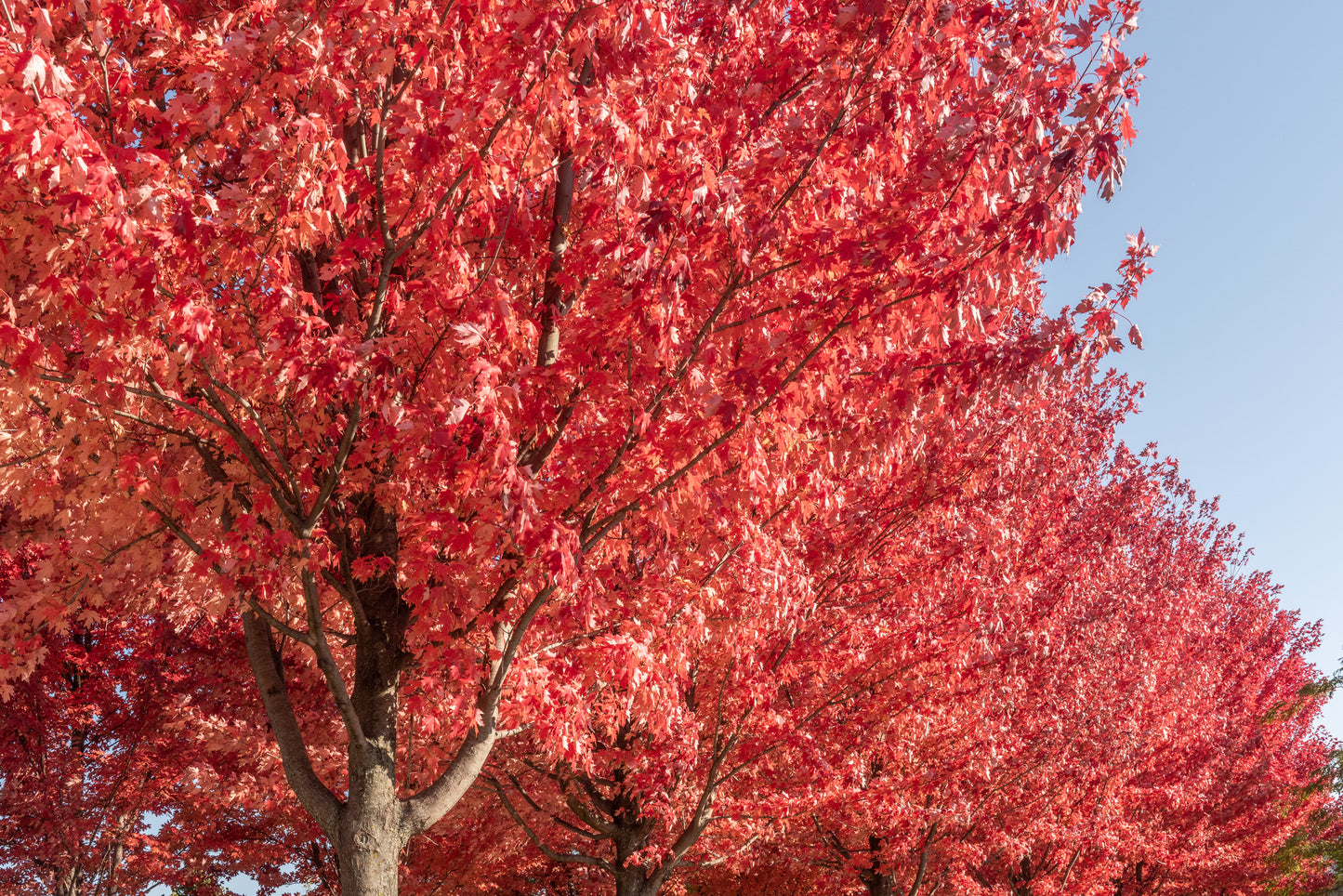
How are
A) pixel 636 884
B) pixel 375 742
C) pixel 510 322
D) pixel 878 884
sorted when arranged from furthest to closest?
pixel 878 884 < pixel 636 884 < pixel 375 742 < pixel 510 322

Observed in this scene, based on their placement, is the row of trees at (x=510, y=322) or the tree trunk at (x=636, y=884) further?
the tree trunk at (x=636, y=884)

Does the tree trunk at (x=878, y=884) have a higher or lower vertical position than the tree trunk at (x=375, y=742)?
lower

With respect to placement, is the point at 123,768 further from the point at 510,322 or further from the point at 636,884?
the point at 510,322

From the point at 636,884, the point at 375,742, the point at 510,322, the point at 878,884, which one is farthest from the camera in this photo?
the point at 878,884

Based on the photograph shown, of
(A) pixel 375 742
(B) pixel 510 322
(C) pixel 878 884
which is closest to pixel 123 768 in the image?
(A) pixel 375 742

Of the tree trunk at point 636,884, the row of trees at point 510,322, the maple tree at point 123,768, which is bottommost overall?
the tree trunk at point 636,884

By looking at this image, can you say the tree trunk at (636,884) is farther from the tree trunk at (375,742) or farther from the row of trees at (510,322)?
the tree trunk at (375,742)

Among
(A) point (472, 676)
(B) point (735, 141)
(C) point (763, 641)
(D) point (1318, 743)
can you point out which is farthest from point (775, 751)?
(D) point (1318, 743)

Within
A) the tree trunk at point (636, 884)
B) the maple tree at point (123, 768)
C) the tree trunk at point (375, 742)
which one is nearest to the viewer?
the tree trunk at point (375, 742)

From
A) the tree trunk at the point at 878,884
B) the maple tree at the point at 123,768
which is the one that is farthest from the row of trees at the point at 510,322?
the maple tree at the point at 123,768

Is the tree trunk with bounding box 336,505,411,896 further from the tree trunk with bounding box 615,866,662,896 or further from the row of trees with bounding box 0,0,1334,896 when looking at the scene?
the tree trunk with bounding box 615,866,662,896

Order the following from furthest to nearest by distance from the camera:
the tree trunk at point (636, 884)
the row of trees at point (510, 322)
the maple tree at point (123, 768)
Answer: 1. the maple tree at point (123, 768)
2. the tree trunk at point (636, 884)
3. the row of trees at point (510, 322)

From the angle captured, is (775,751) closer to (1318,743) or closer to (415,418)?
(415,418)

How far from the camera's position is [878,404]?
5812mm
